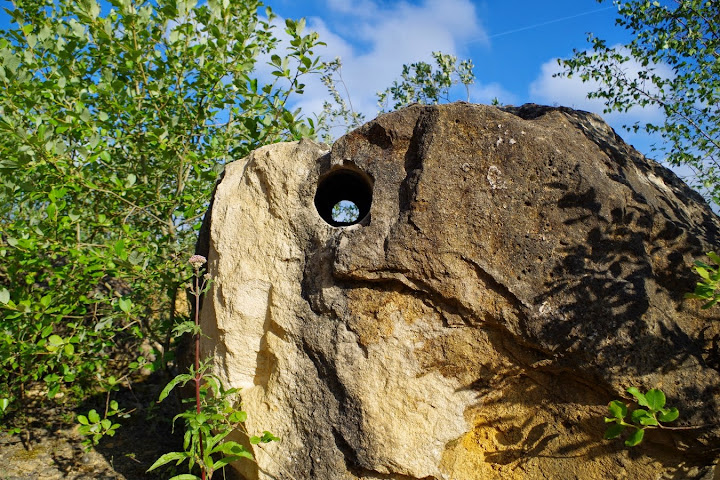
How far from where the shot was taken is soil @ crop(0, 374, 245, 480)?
391 centimetres

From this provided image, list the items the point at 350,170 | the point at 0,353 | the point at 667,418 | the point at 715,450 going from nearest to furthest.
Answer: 1. the point at 667,418
2. the point at 715,450
3. the point at 350,170
4. the point at 0,353

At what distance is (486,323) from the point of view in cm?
296

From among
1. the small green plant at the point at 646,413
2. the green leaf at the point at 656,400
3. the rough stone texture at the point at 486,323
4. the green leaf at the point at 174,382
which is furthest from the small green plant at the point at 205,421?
the green leaf at the point at 656,400

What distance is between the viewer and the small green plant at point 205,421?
2697 millimetres

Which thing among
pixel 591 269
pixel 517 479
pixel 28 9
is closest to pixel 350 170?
pixel 591 269

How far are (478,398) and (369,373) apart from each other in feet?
2.15

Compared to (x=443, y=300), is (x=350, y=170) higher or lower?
higher

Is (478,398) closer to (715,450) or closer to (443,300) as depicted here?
(443,300)

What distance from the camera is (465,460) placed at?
3.10m

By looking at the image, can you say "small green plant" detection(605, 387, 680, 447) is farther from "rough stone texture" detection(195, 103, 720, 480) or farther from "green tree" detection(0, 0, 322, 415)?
"green tree" detection(0, 0, 322, 415)

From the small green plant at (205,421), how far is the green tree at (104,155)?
3.24 ft

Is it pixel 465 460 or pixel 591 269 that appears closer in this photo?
pixel 591 269

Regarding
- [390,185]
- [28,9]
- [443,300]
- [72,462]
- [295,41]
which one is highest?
[28,9]

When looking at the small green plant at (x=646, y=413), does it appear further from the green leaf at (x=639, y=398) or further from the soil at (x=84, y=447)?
the soil at (x=84, y=447)
